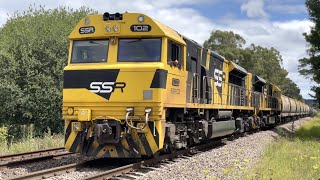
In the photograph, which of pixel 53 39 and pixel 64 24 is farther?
pixel 64 24

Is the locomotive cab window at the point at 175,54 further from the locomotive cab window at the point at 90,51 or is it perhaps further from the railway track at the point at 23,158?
the railway track at the point at 23,158

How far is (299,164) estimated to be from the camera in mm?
9992

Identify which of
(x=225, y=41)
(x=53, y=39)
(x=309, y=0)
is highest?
(x=225, y=41)

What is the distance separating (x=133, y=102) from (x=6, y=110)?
50.2 feet

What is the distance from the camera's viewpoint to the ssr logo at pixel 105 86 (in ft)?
31.0

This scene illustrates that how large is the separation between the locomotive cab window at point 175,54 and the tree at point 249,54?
53941 mm

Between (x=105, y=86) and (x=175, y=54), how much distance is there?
80.4 inches

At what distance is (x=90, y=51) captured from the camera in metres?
10.1

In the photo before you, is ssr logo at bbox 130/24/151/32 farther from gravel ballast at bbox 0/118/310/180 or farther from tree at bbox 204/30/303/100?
tree at bbox 204/30/303/100

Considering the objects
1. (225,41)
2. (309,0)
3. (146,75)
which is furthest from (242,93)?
(225,41)

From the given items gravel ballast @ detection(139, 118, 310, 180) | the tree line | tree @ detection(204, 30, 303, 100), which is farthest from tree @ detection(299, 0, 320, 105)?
tree @ detection(204, 30, 303, 100)

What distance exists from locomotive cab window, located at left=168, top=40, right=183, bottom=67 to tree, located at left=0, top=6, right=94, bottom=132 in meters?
13.6

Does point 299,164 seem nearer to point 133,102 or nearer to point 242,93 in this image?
point 133,102

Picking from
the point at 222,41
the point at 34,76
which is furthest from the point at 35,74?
the point at 222,41
